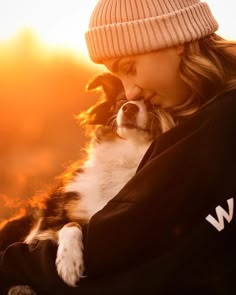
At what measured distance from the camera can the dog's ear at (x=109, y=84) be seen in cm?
381

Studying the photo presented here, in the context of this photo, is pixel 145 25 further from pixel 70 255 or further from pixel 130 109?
pixel 70 255

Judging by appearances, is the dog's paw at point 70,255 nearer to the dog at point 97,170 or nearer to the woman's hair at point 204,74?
the dog at point 97,170

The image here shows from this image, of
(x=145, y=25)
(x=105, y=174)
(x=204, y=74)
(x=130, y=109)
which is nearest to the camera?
(x=204, y=74)

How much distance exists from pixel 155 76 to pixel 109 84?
0.88 m

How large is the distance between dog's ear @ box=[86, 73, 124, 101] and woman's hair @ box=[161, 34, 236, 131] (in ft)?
2.47

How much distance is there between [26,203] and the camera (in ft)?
13.5

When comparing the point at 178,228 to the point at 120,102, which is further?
the point at 120,102

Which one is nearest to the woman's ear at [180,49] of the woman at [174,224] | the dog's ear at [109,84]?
the woman at [174,224]

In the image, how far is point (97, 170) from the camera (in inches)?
158

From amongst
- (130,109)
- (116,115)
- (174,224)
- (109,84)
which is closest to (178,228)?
(174,224)

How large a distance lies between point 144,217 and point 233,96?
59 cm

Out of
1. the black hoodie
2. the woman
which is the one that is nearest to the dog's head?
the woman

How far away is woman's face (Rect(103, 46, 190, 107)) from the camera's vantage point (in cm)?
298

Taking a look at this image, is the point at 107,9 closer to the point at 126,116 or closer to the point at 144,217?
the point at 126,116
